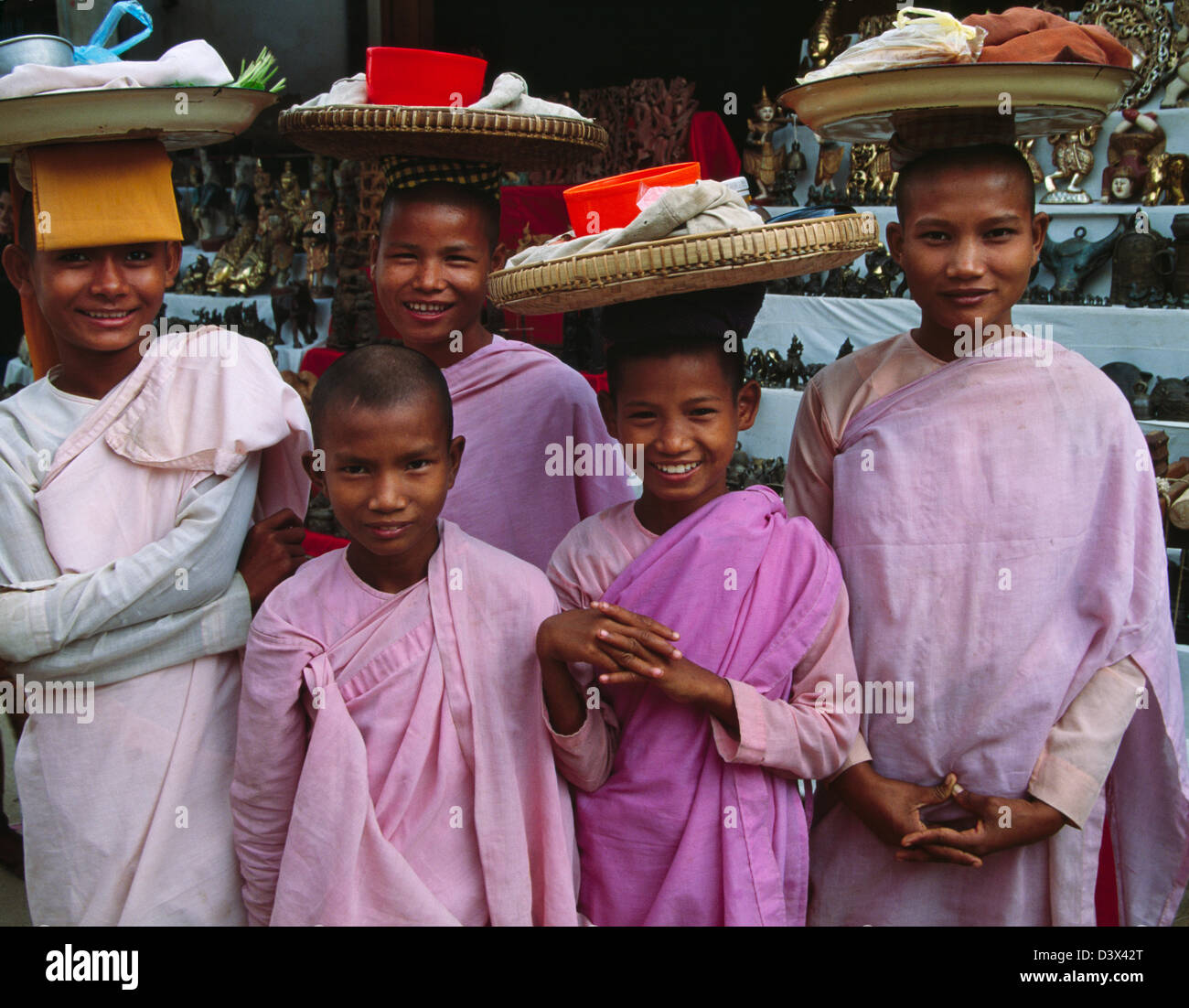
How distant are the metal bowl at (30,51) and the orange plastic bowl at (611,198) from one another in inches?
36.6

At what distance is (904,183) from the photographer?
1.84 m

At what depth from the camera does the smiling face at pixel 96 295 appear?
1.83 meters

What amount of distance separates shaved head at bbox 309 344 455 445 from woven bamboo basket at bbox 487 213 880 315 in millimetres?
214

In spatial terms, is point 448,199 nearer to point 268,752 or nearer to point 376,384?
point 376,384

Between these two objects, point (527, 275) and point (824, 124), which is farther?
point (824, 124)

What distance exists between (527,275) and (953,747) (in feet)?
3.63

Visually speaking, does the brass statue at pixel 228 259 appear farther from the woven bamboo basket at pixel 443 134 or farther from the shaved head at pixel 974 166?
the shaved head at pixel 974 166

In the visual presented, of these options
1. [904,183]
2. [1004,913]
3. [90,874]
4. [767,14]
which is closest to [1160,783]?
[1004,913]

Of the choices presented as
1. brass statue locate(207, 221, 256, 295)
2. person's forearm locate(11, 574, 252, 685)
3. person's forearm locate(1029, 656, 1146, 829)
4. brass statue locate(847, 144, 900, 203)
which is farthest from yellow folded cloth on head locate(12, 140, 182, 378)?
brass statue locate(207, 221, 256, 295)

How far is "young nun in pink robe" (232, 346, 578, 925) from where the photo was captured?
1.61 m

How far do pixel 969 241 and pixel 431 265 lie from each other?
1066 millimetres

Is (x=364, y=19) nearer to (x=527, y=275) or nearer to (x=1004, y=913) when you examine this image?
(x=527, y=275)

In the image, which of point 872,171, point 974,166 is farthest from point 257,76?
point 872,171

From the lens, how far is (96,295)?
184 cm
